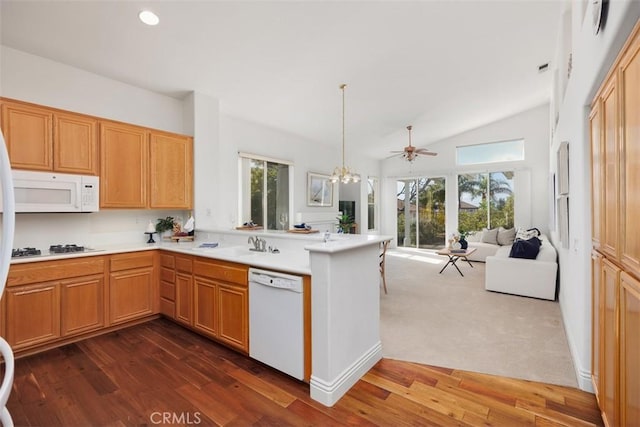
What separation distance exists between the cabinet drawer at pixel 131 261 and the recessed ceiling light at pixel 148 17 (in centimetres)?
236

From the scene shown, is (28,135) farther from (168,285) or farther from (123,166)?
(168,285)

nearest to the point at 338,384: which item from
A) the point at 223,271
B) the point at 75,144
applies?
the point at 223,271

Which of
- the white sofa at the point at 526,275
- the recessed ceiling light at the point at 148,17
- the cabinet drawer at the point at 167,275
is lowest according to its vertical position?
the white sofa at the point at 526,275

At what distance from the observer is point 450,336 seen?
304 centimetres

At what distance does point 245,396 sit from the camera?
2.07 meters

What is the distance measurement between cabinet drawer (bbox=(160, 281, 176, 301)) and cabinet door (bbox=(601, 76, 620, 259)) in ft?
12.0

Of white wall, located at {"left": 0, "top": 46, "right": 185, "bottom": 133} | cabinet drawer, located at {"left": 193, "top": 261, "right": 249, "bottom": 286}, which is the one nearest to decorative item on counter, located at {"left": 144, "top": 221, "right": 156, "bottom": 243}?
cabinet drawer, located at {"left": 193, "top": 261, "right": 249, "bottom": 286}

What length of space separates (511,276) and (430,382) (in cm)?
303

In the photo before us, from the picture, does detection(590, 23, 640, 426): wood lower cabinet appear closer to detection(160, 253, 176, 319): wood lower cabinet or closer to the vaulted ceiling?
the vaulted ceiling

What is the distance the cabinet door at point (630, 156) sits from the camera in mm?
1223

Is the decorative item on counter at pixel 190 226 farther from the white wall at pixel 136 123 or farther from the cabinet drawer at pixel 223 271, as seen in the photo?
the cabinet drawer at pixel 223 271

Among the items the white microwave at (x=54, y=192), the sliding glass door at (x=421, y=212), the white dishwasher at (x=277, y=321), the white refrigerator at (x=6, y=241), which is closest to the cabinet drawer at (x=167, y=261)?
the white microwave at (x=54, y=192)

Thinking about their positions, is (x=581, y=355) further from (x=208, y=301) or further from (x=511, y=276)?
(x=208, y=301)

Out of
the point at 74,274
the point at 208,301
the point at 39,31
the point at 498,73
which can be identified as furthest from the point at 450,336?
the point at 39,31
